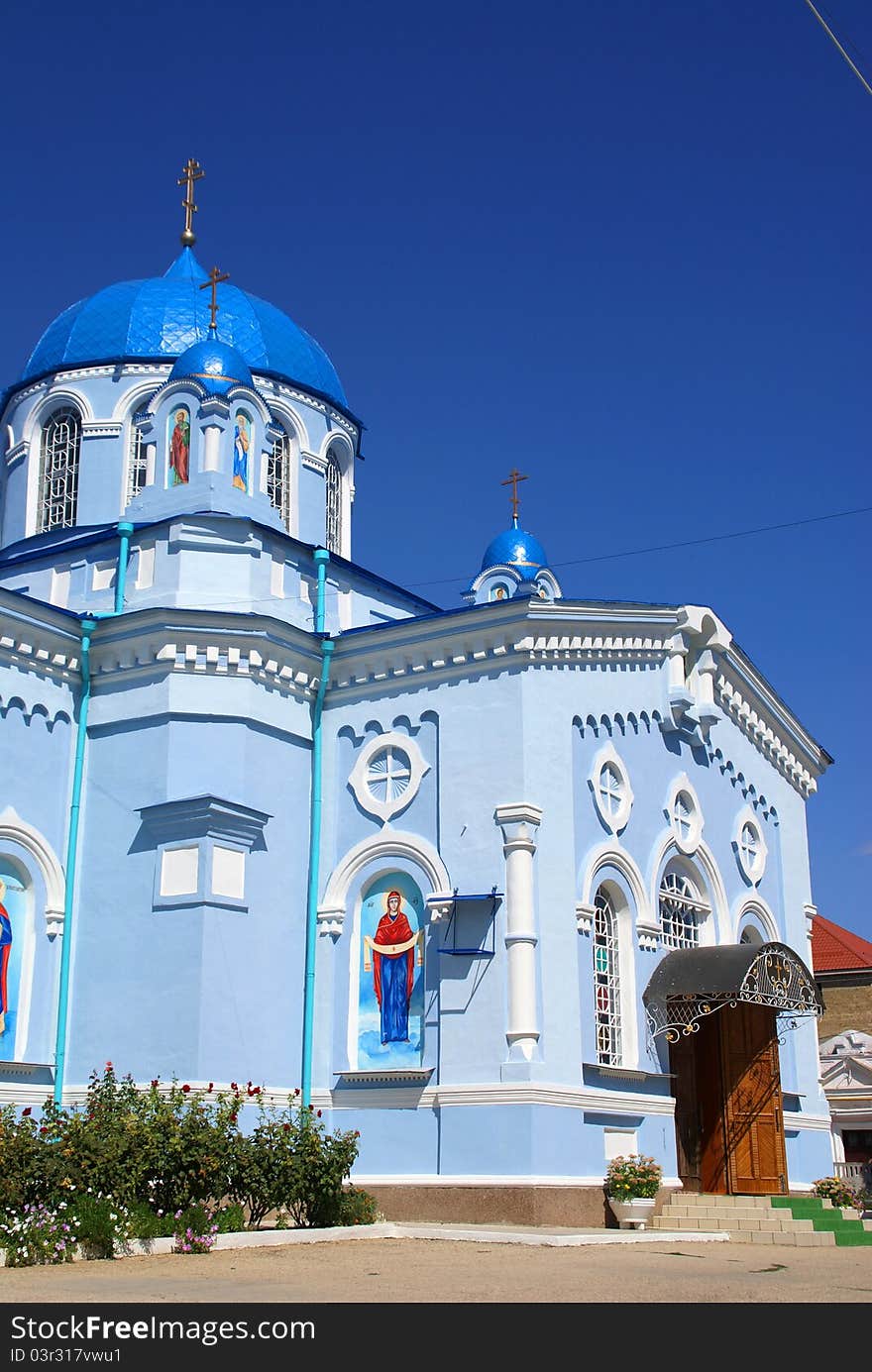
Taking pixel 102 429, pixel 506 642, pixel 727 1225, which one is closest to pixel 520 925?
pixel 506 642

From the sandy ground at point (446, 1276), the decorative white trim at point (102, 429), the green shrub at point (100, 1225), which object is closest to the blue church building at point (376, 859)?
the decorative white trim at point (102, 429)

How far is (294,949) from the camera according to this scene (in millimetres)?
15570

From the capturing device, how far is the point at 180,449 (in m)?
17.3

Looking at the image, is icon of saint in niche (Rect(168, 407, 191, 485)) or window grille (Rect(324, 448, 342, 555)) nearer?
icon of saint in niche (Rect(168, 407, 191, 485))

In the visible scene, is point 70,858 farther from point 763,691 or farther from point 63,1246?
point 763,691

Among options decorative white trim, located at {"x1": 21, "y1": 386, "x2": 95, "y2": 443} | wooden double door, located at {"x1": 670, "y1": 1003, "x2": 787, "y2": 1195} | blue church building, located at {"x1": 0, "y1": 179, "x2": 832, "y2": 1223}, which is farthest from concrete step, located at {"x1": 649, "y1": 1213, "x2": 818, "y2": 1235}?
decorative white trim, located at {"x1": 21, "y1": 386, "x2": 95, "y2": 443}

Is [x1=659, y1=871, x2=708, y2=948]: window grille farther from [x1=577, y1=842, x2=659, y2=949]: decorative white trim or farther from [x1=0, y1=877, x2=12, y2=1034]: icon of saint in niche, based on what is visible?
[x1=0, y1=877, x2=12, y2=1034]: icon of saint in niche

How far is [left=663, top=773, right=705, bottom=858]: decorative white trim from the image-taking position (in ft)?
56.0

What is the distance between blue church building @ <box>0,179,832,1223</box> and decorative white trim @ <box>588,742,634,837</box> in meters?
0.04

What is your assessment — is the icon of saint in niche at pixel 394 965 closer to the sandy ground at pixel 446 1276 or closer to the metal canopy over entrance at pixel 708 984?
the metal canopy over entrance at pixel 708 984

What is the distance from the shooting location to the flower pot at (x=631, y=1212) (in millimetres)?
13922

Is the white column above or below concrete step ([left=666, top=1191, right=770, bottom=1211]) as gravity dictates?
above

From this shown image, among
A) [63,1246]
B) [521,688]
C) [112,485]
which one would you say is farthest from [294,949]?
[112,485]

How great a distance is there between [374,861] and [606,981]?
2689 mm
